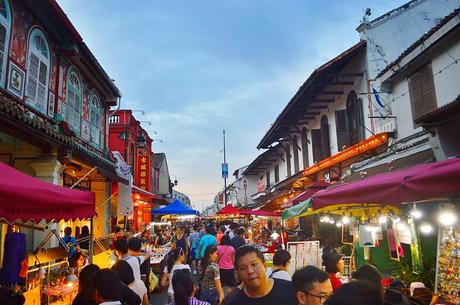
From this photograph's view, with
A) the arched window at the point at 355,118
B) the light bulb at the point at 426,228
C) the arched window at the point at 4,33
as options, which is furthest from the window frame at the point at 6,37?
the arched window at the point at 355,118

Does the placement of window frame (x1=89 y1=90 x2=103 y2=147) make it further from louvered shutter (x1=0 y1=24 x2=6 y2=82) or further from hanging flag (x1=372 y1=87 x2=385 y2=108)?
hanging flag (x1=372 y1=87 x2=385 y2=108)

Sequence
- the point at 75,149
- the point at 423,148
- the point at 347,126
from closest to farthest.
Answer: the point at 423,148 < the point at 75,149 < the point at 347,126

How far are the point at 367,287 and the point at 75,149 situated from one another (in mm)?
9994

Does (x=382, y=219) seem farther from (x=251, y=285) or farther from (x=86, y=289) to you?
(x=86, y=289)

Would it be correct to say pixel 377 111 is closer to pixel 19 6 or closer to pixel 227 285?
pixel 227 285

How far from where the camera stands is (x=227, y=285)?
33.0 feet

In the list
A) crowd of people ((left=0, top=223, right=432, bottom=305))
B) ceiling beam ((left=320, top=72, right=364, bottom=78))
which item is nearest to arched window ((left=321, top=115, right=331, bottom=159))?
ceiling beam ((left=320, top=72, right=364, bottom=78))

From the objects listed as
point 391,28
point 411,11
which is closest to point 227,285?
point 391,28

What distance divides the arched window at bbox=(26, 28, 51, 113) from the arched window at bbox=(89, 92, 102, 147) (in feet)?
13.9

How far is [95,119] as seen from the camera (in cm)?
1650

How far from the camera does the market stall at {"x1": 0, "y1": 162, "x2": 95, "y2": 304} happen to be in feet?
13.3

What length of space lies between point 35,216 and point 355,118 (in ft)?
44.7

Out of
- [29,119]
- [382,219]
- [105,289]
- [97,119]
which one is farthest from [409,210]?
[97,119]

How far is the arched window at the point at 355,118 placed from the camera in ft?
49.9
